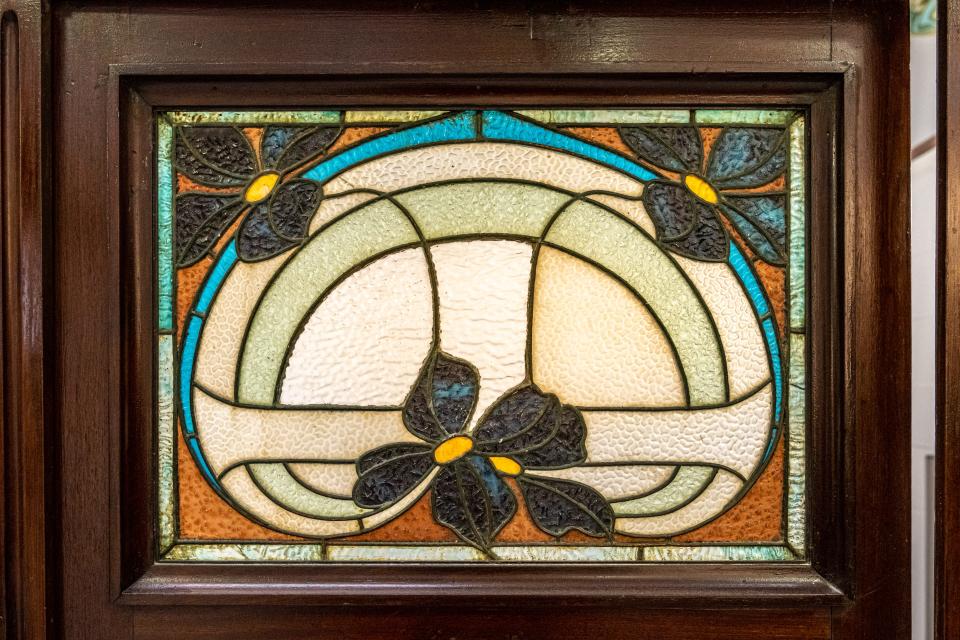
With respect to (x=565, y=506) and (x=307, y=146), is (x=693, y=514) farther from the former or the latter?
(x=307, y=146)

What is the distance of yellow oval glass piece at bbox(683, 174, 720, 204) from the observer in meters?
0.65

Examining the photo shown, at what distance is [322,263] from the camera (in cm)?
65

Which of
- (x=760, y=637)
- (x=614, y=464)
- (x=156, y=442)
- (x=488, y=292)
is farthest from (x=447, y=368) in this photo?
(x=760, y=637)

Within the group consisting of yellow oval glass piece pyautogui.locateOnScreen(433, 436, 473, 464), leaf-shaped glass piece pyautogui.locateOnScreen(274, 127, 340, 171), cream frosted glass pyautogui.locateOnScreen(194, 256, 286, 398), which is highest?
leaf-shaped glass piece pyautogui.locateOnScreen(274, 127, 340, 171)

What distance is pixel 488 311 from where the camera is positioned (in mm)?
651

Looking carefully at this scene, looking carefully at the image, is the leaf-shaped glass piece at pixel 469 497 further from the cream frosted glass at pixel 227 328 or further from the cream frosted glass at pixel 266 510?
the cream frosted glass at pixel 227 328

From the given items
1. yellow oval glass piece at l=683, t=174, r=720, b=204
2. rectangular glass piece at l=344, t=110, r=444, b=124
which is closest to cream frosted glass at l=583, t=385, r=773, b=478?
yellow oval glass piece at l=683, t=174, r=720, b=204

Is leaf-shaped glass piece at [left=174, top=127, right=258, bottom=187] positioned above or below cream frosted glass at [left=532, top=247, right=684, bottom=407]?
above

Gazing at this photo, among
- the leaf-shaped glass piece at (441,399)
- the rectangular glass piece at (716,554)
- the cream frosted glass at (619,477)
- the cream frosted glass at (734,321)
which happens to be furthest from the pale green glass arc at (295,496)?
the cream frosted glass at (734,321)

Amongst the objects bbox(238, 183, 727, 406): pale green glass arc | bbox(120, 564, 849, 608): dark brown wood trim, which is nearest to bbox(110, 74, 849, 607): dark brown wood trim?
bbox(120, 564, 849, 608): dark brown wood trim

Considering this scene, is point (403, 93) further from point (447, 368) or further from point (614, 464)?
point (614, 464)

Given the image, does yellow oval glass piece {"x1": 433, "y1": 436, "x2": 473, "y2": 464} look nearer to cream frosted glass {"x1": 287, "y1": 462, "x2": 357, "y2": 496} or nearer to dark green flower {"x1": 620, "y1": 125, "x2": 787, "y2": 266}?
cream frosted glass {"x1": 287, "y1": 462, "x2": 357, "y2": 496}

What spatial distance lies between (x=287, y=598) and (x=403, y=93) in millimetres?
537

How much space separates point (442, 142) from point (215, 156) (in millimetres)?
242
